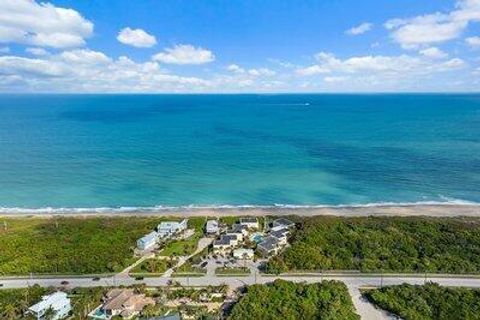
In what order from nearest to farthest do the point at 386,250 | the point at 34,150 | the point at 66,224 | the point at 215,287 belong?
the point at 215,287 → the point at 386,250 → the point at 66,224 → the point at 34,150

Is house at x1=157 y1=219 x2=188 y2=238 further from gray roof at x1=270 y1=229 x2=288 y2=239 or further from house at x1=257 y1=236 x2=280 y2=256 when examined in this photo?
gray roof at x1=270 y1=229 x2=288 y2=239

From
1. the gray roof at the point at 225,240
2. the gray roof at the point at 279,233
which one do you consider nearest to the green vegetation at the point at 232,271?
the gray roof at the point at 225,240

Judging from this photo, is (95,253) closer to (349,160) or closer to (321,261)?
(321,261)

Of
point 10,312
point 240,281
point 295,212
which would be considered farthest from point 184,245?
point 295,212

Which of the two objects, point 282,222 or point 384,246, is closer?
point 384,246

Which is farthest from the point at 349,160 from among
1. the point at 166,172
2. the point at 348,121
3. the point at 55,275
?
the point at 348,121

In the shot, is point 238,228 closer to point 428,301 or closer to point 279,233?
point 279,233
